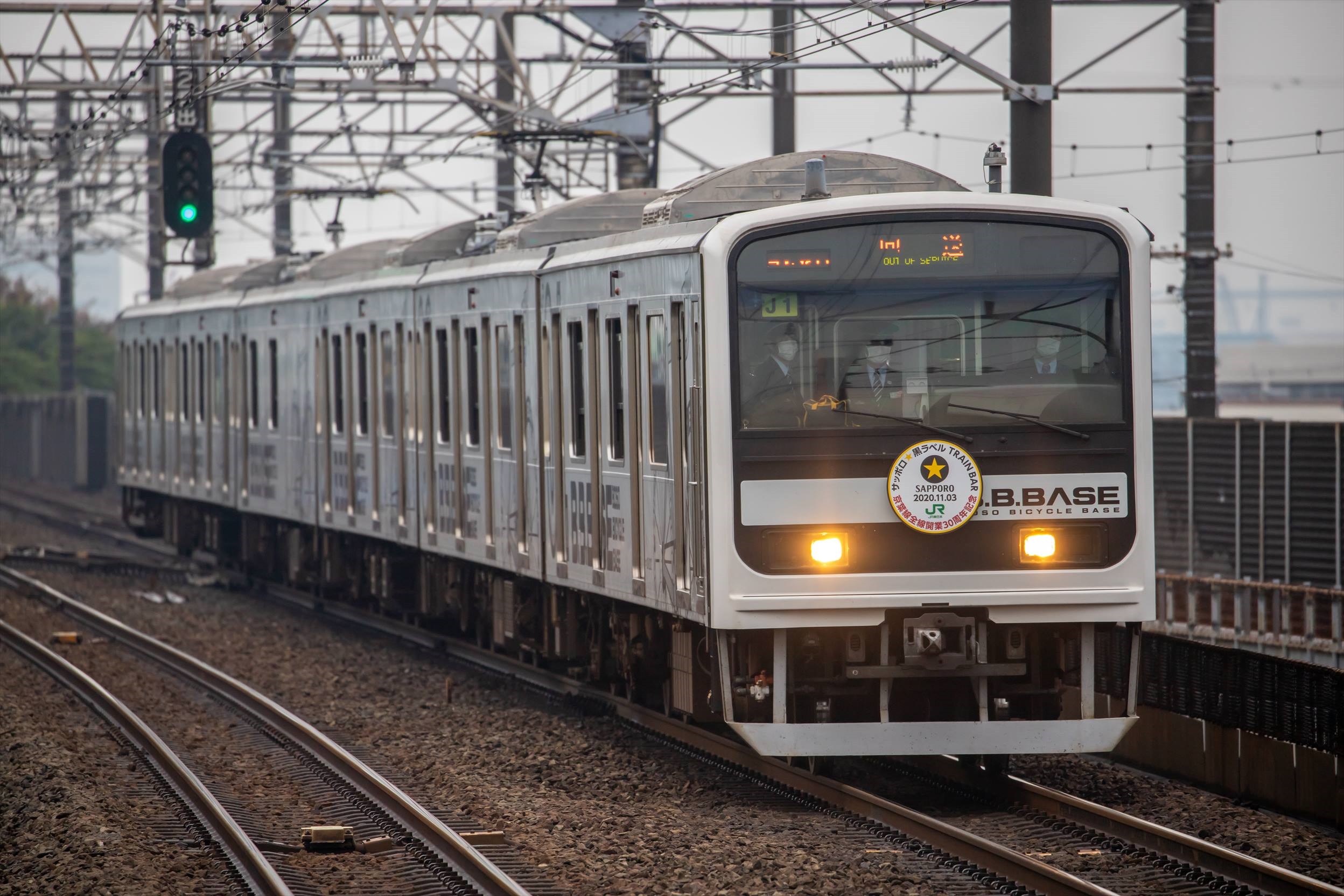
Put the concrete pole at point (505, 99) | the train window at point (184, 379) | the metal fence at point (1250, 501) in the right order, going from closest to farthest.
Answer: the metal fence at point (1250, 501), the concrete pole at point (505, 99), the train window at point (184, 379)

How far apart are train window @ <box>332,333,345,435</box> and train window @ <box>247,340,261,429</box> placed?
3.09m

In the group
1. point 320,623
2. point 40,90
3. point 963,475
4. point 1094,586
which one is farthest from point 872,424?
point 40,90

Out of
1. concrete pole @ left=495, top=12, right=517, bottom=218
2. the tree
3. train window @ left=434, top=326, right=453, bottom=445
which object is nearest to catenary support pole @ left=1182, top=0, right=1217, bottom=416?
concrete pole @ left=495, top=12, right=517, bottom=218

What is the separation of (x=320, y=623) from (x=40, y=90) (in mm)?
7770

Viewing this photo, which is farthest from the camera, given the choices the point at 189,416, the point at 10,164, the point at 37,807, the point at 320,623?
the point at 10,164

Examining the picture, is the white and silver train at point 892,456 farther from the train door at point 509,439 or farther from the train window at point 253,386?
the train window at point 253,386

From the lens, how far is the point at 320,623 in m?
20.2

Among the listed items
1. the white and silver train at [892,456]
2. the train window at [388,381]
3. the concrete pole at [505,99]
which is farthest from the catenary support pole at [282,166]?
the white and silver train at [892,456]

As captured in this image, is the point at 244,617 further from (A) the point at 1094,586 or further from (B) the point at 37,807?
(A) the point at 1094,586

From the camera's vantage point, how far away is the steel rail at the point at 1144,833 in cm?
789

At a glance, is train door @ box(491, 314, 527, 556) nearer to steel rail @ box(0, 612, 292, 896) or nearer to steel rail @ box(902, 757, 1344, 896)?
steel rail @ box(0, 612, 292, 896)

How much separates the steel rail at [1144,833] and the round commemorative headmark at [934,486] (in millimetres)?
1365

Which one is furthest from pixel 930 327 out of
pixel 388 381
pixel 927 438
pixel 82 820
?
pixel 388 381

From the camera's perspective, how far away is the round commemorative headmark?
982 centimetres
